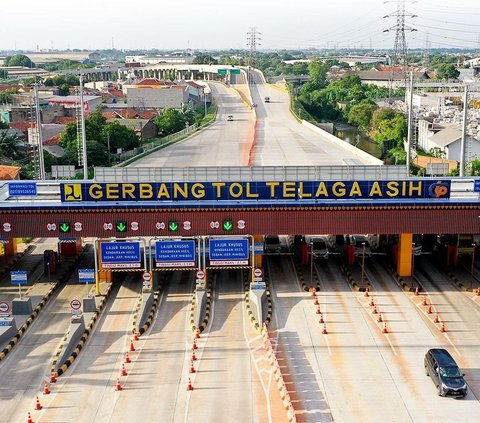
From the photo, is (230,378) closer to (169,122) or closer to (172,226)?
(172,226)

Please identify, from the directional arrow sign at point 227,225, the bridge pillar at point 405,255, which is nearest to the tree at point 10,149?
the directional arrow sign at point 227,225

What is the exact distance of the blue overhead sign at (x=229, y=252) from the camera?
30.8 metres

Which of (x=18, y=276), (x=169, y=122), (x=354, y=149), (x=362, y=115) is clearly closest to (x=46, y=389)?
(x=18, y=276)

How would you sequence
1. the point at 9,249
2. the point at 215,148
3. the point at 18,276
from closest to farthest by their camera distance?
1. the point at 18,276
2. the point at 9,249
3. the point at 215,148

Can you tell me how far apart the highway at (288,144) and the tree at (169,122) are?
11075mm

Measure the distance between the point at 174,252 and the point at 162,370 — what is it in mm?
8150

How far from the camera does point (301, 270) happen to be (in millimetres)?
34219

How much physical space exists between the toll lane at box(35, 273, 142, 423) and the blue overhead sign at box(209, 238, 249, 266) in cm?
409

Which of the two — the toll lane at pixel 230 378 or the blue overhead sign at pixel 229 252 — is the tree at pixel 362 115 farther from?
the toll lane at pixel 230 378

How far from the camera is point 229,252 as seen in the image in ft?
101

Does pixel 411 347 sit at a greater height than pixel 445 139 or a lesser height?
lesser

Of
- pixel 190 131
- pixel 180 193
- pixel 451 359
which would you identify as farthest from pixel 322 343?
pixel 190 131

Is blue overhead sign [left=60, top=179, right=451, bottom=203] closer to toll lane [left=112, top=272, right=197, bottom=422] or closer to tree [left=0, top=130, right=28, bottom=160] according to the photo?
toll lane [left=112, top=272, right=197, bottom=422]

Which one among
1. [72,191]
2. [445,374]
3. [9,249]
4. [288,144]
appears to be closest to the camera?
[445,374]
